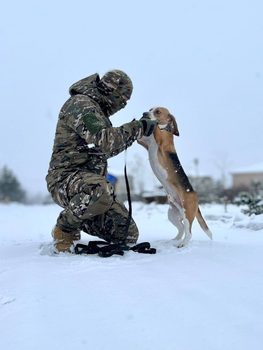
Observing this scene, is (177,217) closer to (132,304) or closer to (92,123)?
(92,123)

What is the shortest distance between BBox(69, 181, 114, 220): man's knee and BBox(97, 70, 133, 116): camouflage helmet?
933 mm

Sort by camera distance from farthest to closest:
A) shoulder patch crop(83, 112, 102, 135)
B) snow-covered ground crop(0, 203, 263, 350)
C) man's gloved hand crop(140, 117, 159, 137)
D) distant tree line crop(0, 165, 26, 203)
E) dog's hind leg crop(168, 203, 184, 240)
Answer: distant tree line crop(0, 165, 26, 203) < dog's hind leg crop(168, 203, 184, 240) < man's gloved hand crop(140, 117, 159, 137) < shoulder patch crop(83, 112, 102, 135) < snow-covered ground crop(0, 203, 263, 350)

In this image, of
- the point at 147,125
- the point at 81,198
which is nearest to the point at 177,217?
the point at 147,125

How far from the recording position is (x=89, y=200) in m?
2.84

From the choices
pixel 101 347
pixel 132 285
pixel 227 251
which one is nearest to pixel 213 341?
pixel 101 347

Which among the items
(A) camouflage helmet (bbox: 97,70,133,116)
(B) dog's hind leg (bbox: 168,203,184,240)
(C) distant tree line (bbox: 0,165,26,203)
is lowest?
(C) distant tree line (bbox: 0,165,26,203)

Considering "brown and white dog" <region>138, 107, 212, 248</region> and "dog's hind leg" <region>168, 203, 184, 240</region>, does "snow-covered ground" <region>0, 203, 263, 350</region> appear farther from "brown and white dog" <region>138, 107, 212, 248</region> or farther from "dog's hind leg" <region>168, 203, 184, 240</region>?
"dog's hind leg" <region>168, 203, 184, 240</region>

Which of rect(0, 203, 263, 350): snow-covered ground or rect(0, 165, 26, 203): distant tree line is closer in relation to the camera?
rect(0, 203, 263, 350): snow-covered ground

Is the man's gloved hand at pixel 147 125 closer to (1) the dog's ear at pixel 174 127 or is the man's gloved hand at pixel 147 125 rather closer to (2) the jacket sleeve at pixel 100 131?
(2) the jacket sleeve at pixel 100 131

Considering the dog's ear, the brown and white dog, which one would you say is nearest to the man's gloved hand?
the brown and white dog

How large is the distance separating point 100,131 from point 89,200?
606mm

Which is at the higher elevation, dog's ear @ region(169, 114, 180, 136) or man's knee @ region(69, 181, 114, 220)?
dog's ear @ region(169, 114, 180, 136)

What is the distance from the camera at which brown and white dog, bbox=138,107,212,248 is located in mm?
3309

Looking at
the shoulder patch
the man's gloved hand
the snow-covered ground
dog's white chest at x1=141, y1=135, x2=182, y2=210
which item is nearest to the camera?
the snow-covered ground
